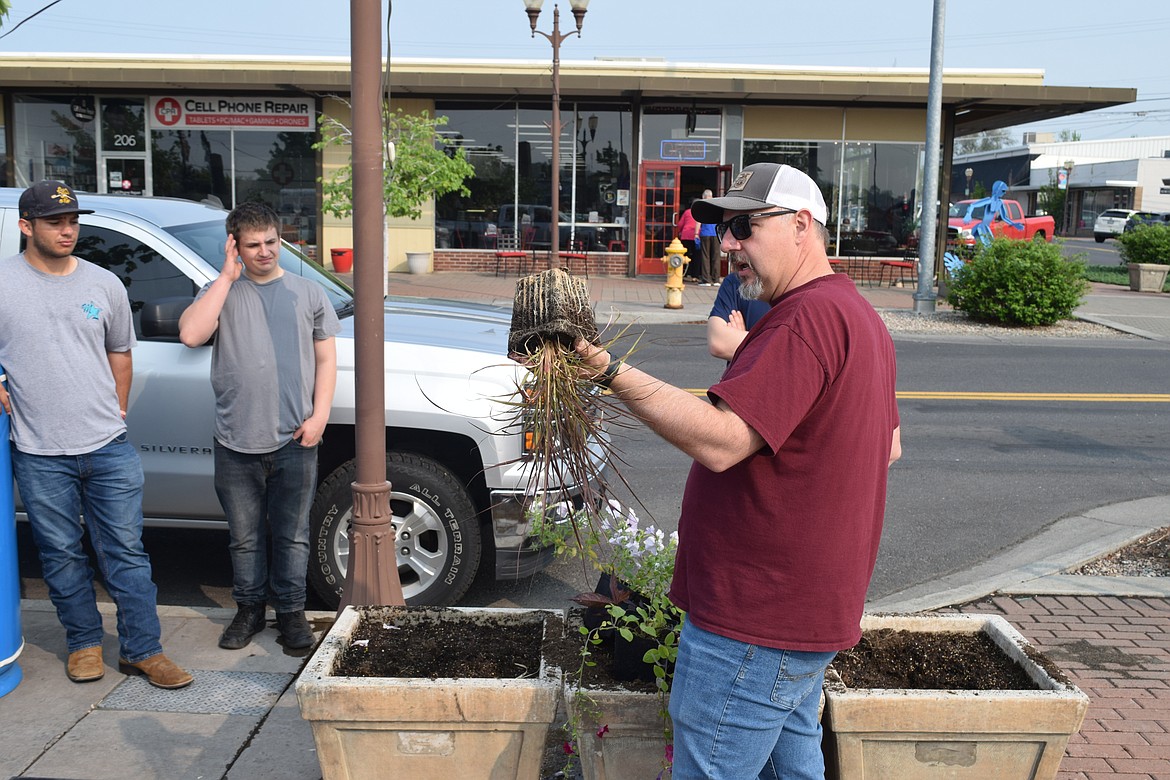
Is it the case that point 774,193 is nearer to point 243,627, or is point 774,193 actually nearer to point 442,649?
point 442,649

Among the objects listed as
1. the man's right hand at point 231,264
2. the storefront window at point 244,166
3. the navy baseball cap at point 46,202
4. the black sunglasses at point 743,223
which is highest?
the storefront window at point 244,166

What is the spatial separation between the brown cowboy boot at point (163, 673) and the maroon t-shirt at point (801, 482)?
108 inches

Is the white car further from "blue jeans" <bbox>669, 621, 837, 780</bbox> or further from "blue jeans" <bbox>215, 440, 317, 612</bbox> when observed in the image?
"blue jeans" <bbox>669, 621, 837, 780</bbox>

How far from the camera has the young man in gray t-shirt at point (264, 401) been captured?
14.9 feet

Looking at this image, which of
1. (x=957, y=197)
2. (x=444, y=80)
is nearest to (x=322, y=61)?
(x=444, y=80)

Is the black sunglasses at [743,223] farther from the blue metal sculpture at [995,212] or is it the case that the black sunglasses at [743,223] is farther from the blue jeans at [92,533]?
the blue metal sculpture at [995,212]

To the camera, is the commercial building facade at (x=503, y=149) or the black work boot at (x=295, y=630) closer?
the black work boot at (x=295, y=630)

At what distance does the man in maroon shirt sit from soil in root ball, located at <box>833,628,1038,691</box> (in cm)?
89

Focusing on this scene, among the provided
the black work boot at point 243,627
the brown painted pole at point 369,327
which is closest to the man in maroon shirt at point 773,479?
the brown painted pole at point 369,327

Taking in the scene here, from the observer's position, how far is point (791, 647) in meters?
2.38

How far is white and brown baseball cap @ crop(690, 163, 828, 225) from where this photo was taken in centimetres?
240

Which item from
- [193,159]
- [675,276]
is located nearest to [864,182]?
[675,276]

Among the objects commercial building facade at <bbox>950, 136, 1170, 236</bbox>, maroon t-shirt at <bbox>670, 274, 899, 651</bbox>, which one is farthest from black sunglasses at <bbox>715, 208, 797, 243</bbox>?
commercial building facade at <bbox>950, 136, 1170, 236</bbox>

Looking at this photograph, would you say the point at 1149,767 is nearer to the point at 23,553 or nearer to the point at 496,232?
the point at 23,553
